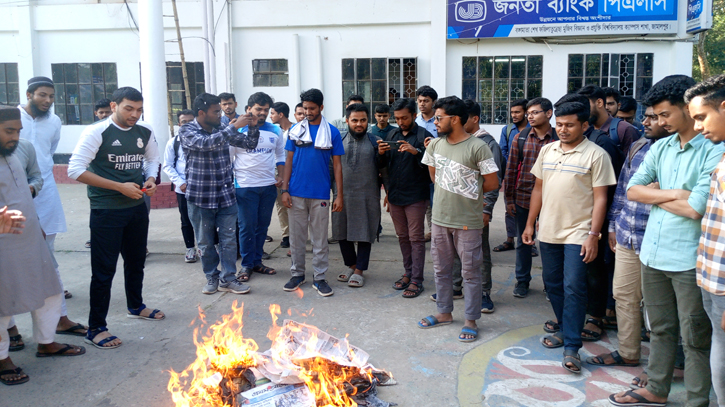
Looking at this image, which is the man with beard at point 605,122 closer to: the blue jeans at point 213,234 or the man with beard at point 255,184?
the man with beard at point 255,184

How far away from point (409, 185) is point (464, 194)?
0.98m

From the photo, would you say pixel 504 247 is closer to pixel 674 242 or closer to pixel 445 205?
pixel 445 205

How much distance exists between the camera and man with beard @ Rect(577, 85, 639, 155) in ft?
14.9

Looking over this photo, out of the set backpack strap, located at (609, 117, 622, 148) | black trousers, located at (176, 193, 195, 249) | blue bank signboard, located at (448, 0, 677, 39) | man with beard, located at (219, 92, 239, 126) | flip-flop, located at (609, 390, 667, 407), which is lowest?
flip-flop, located at (609, 390, 667, 407)

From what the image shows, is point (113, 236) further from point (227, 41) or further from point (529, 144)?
point (227, 41)

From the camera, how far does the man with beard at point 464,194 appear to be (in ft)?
13.9

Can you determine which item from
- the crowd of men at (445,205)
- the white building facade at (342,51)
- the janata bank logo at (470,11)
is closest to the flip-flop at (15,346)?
the crowd of men at (445,205)

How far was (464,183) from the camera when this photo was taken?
4.25 meters

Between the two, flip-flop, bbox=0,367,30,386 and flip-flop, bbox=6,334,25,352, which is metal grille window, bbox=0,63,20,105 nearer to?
flip-flop, bbox=6,334,25,352

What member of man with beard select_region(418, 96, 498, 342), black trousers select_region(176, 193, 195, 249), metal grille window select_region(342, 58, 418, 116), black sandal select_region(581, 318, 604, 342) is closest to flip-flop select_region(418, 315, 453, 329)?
man with beard select_region(418, 96, 498, 342)

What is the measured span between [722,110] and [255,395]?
9.39 ft

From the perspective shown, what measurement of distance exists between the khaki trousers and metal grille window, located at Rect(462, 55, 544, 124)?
345 inches

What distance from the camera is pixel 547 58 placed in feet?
38.7

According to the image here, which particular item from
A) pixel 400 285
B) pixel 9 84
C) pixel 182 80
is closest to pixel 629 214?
pixel 400 285
